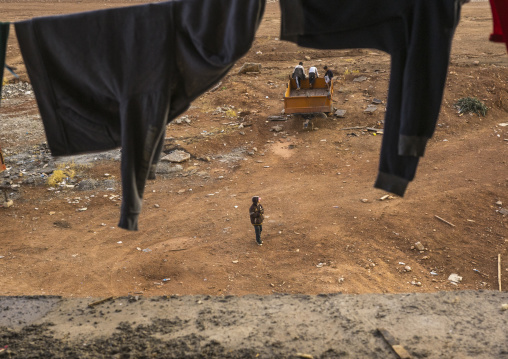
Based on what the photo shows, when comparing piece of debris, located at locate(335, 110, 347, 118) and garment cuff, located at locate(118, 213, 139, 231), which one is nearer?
garment cuff, located at locate(118, 213, 139, 231)

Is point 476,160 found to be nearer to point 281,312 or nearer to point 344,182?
point 344,182

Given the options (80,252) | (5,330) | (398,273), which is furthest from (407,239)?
(5,330)

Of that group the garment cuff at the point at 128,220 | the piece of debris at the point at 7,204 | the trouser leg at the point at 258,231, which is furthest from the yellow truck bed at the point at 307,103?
the garment cuff at the point at 128,220

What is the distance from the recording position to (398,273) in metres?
7.38

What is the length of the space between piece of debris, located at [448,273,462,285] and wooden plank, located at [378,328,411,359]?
9.60 feet

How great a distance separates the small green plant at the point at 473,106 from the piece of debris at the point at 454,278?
6.42m

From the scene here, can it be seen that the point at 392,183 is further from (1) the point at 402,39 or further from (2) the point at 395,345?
(2) the point at 395,345

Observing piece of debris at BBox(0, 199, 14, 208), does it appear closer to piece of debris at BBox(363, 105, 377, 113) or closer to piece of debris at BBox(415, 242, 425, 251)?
piece of debris at BBox(415, 242, 425, 251)

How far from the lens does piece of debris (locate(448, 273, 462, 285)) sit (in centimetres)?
722

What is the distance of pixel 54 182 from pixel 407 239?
6789 mm

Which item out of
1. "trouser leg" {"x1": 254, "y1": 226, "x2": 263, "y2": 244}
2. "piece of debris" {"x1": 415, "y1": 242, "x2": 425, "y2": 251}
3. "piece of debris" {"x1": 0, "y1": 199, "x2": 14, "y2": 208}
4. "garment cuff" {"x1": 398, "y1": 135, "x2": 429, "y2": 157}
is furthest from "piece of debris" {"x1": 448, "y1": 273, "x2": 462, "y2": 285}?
"piece of debris" {"x1": 0, "y1": 199, "x2": 14, "y2": 208}

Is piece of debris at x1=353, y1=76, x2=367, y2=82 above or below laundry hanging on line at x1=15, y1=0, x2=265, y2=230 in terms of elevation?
below

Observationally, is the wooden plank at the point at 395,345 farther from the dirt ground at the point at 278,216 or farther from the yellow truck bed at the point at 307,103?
the yellow truck bed at the point at 307,103

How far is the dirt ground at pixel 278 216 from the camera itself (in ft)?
24.1
